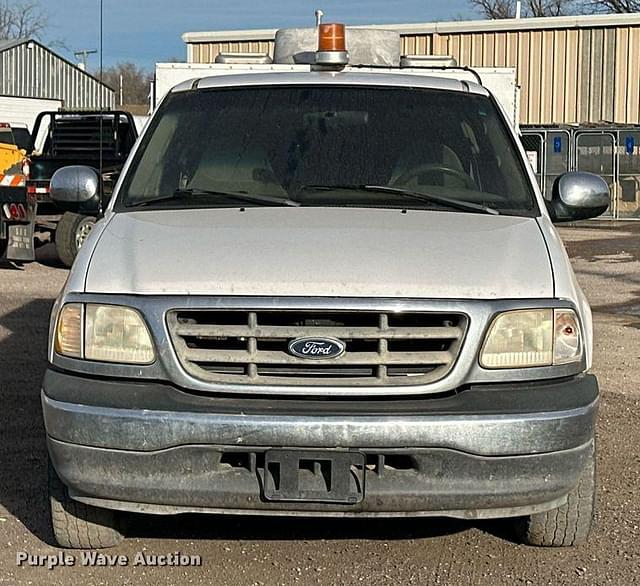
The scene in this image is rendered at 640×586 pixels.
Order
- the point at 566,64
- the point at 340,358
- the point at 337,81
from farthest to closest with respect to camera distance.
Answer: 1. the point at 566,64
2. the point at 337,81
3. the point at 340,358

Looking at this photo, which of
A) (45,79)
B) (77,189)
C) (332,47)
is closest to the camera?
(77,189)

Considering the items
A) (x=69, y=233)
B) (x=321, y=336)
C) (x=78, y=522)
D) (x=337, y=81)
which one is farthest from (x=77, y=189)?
(x=69, y=233)

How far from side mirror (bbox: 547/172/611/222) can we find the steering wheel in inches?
17.1

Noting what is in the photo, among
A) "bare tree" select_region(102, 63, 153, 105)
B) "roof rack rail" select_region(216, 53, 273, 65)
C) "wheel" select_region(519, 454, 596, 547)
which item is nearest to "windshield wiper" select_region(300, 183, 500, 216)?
"wheel" select_region(519, 454, 596, 547)

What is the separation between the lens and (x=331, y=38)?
247 inches

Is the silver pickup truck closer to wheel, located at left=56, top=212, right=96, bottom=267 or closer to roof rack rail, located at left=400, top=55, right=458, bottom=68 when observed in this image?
roof rack rail, located at left=400, top=55, right=458, bottom=68

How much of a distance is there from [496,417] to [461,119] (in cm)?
205

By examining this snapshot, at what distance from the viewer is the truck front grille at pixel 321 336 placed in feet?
12.7

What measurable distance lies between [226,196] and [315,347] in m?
1.24

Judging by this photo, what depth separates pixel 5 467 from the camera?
558cm

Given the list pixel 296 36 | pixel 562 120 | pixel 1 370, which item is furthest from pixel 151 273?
pixel 562 120

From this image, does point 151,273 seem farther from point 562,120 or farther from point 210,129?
point 562,120

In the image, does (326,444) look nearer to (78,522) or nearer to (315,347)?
(315,347)

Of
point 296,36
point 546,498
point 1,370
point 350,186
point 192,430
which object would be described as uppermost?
point 296,36
